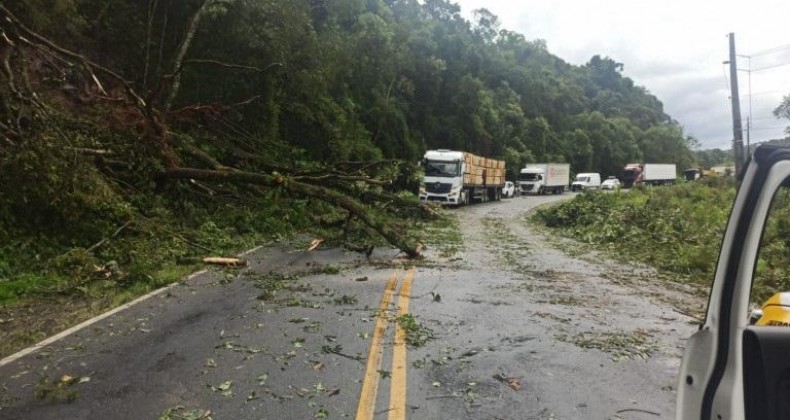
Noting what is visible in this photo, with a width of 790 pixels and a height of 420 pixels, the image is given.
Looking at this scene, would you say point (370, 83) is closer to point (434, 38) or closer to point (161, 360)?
point (434, 38)

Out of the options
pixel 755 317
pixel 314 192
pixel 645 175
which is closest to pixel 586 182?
pixel 645 175

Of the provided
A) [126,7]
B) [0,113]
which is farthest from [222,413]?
[126,7]

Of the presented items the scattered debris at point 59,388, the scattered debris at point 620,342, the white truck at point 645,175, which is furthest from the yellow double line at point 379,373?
the white truck at point 645,175

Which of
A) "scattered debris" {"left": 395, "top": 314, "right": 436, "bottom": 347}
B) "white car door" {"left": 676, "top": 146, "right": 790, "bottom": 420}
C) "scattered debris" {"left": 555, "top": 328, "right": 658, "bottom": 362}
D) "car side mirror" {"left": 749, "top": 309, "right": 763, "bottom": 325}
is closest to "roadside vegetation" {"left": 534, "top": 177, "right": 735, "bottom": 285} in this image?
"scattered debris" {"left": 555, "top": 328, "right": 658, "bottom": 362}

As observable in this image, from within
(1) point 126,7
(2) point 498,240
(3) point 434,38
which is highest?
(3) point 434,38

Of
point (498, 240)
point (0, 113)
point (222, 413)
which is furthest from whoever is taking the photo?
point (498, 240)

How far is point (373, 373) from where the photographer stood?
5.07 metres

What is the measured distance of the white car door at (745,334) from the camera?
225 centimetres

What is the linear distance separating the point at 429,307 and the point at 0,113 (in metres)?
8.33

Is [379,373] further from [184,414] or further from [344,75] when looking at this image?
[344,75]

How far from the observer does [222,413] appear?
4.20m

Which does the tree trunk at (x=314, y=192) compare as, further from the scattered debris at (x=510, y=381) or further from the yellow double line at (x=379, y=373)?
the scattered debris at (x=510, y=381)

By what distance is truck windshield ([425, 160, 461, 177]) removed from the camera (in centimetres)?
3212

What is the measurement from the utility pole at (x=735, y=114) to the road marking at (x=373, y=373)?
22303 millimetres
